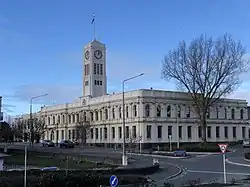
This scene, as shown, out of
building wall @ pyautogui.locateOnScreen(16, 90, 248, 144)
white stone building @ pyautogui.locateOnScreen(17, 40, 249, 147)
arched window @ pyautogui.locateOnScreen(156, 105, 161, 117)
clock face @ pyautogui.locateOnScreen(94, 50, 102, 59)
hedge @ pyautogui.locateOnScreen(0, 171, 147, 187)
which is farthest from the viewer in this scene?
clock face @ pyautogui.locateOnScreen(94, 50, 102, 59)

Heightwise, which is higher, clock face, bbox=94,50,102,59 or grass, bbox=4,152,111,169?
clock face, bbox=94,50,102,59

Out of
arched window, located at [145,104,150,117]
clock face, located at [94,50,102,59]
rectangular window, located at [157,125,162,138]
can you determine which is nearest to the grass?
arched window, located at [145,104,150,117]

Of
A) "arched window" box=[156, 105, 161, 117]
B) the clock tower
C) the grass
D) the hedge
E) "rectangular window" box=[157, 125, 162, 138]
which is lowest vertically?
the grass

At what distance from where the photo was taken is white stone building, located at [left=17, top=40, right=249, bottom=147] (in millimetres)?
92375

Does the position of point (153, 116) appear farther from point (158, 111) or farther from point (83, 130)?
point (83, 130)

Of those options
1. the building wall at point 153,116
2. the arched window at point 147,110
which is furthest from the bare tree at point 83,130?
the arched window at point 147,110

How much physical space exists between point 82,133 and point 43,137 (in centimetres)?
3585

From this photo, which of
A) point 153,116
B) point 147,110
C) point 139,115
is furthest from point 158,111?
point 139,115

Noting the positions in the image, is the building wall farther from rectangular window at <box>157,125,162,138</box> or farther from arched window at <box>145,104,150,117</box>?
rectangular window at <box>157,125,162,138</box>

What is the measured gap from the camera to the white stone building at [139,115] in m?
92.4

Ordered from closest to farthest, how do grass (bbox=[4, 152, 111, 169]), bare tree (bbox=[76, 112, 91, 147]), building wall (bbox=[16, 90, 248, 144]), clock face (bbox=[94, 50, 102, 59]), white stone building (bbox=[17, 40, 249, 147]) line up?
grass (bbox=[4, 152, 111, 169]), building wall (bbox=[16, 90, 248, 144]), white stone building (bbox=[17, 40, 249, 147]), bare tree (bbox=[76, 112, 91, 147]), clock face (bbox=[94, 50, 102, 59])

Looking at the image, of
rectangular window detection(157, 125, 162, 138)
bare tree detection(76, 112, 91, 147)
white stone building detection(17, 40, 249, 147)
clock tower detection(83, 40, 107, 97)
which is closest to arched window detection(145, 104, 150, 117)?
white stone building detection(17, 40, 249, 147)

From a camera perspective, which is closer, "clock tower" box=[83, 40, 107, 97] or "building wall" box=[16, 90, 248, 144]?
"building wall" box=[16, 90, 248, 144]

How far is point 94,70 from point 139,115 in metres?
29.4
